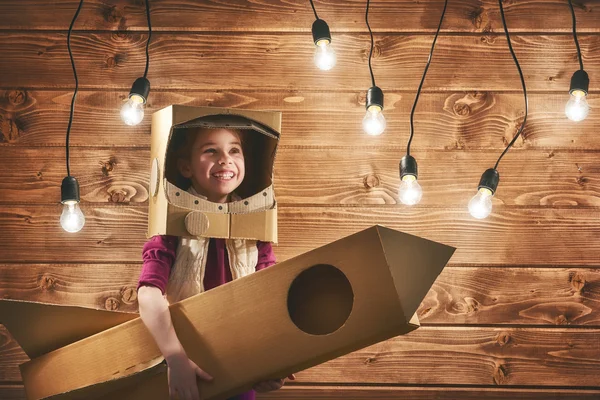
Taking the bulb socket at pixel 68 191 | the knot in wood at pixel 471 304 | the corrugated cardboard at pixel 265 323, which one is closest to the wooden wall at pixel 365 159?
the knot in wood at pixel 471 304

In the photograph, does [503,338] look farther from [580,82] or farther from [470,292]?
[580,82]

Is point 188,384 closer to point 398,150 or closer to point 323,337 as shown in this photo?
point 323,337

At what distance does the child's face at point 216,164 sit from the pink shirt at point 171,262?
0.11m

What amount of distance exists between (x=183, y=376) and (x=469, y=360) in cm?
77

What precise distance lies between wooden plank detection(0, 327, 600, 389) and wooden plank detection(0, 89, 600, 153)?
0.47 meters

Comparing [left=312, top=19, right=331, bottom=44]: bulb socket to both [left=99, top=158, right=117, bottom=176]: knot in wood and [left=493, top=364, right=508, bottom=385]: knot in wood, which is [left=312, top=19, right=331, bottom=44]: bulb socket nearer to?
[left=99, top=158, right=117, bottom=176]: knot in wood

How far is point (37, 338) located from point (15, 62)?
79 cm

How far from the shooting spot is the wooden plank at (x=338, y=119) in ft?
5.44

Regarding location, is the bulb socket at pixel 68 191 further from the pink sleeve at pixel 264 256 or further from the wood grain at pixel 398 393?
the wood grain at pixel 398 393

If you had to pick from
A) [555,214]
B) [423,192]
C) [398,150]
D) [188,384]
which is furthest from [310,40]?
[188,384]

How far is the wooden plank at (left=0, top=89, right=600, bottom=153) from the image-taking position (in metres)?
1.66

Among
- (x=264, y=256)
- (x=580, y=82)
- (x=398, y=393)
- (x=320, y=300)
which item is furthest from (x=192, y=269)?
(x=580, y=82)

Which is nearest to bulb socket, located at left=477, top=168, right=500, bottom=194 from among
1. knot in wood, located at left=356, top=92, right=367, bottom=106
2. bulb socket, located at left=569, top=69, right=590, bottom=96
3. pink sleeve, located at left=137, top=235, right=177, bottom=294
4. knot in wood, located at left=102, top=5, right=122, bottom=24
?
bulb socket, located at left=569, top=69, right=590, bottom=96

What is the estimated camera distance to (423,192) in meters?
1.64
